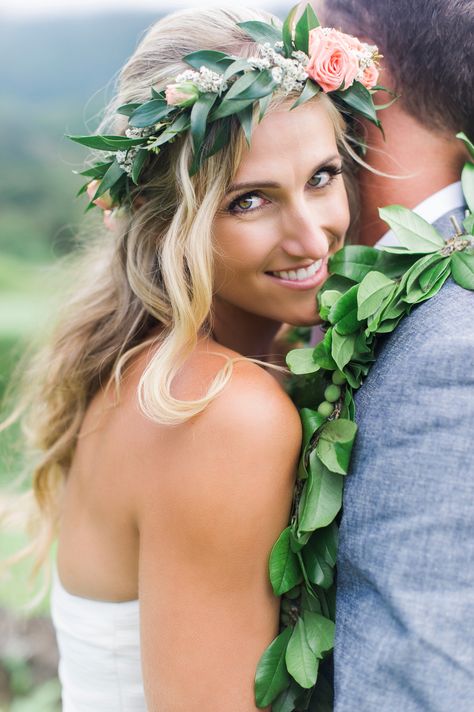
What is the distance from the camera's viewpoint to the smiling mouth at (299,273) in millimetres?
2090

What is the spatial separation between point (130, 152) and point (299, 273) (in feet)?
1.81

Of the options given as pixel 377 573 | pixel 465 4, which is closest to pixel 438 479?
pixel 377 573

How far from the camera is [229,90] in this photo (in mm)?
1802

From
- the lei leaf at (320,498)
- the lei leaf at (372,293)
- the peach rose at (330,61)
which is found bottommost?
the lei leaf at (320,498)

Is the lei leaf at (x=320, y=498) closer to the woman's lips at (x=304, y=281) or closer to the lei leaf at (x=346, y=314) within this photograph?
the lei leaf at (x=346, y=314)

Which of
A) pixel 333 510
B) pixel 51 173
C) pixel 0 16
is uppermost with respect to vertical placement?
pixel 333 510

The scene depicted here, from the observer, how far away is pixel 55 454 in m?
2.56

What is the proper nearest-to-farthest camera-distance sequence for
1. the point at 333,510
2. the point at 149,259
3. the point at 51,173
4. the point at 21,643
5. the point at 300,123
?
the point at 333,510
the point at 300,123
the point at 149,259
the point at 21,643
the point at 51,173

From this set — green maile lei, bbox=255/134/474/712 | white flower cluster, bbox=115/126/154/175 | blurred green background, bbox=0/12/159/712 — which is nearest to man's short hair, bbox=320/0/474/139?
green maile lei, bbox=255/134/474/712

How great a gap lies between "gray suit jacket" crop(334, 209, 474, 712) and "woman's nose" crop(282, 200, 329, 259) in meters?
0.49

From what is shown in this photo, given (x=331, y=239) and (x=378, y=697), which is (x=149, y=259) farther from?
(x=378, y=697)

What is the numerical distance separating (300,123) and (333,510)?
0.96 m

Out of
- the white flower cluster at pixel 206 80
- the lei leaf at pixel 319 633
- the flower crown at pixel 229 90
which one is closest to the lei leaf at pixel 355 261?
the flower crown at pixel 229 90

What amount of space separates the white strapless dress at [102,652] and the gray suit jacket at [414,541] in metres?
0.79
